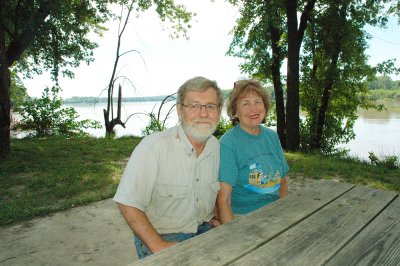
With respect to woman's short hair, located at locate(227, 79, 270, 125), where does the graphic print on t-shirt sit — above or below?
below

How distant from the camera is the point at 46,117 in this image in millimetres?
13016

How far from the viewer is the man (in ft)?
6.29

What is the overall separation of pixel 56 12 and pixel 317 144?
11830 mm

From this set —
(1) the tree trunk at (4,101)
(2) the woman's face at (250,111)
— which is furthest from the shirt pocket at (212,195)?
(1) the tree trunk at (4,101)

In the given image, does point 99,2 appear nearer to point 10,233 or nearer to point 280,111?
point 280,111

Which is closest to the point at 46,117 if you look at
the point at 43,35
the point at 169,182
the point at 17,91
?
the point at 43,35

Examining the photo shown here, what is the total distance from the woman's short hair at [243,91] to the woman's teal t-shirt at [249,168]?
0.66 feet

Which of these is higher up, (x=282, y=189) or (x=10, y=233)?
(x=282, y=189)

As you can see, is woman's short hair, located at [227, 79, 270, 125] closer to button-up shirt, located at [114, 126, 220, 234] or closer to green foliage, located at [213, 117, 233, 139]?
button-up shirt, located at [114, 126, 220, 234]

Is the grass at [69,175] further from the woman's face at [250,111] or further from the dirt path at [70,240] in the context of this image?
the woman's face at [250,111]

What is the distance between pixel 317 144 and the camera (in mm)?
14375

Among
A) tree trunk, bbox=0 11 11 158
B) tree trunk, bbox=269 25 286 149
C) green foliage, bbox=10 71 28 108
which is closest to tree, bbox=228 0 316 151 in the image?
tree trunk, bbox=269 25 286 149

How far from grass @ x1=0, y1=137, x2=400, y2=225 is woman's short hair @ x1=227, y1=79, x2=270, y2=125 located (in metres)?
3.23

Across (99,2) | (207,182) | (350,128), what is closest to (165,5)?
(99,2)
